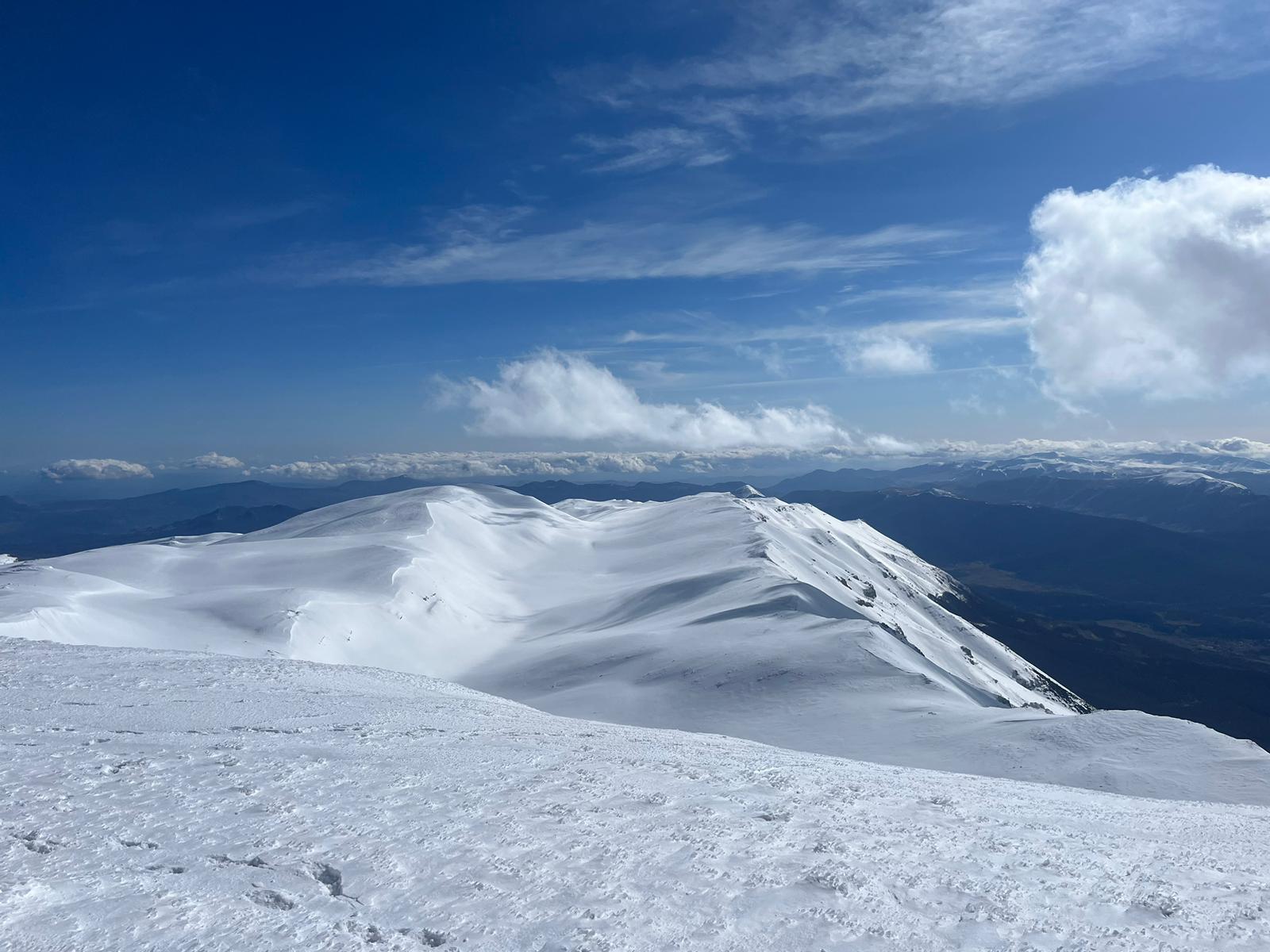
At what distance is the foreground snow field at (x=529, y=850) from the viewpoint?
316 inches

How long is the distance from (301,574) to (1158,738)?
209 feet

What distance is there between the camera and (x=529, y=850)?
986 cm

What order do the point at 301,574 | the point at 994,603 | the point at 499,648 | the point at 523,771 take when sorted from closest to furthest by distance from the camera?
1. the point at 523,771
2. the point at 499,648
3. the point at 301,574
4. the point at 994,603

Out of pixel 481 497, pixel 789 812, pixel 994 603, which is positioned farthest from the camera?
pixel 994 603

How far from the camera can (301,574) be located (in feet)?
229

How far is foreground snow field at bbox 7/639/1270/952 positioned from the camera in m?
8.02

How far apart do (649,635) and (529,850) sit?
43.8 metres

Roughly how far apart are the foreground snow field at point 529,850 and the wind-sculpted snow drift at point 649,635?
16042 millimetres

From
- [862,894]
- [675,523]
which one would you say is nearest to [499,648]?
[862,894]

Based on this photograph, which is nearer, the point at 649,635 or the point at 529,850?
the point at 529,850

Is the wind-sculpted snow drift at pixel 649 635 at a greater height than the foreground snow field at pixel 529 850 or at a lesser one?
lesser

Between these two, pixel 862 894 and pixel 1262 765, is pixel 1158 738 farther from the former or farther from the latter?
pixel 862 894

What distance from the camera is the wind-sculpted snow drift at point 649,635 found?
31.0 m

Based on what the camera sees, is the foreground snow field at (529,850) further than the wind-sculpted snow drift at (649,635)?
No
